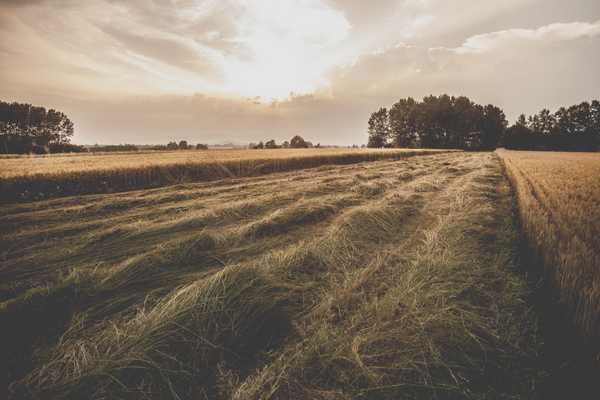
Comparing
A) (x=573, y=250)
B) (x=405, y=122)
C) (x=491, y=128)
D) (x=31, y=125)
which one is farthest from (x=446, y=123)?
(x=31, y=125)

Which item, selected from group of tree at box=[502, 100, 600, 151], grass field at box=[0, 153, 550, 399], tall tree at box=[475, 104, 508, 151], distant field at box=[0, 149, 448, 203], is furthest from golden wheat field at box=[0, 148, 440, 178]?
group of tree at box=[502, 100, 600, 151]

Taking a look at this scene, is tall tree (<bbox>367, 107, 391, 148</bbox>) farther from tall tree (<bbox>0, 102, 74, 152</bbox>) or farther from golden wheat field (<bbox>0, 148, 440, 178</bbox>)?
tall tree (<bbox>0, 102, 74, 152</bbox>)

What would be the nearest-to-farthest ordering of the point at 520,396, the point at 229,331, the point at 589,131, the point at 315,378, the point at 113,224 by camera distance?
the point at 520,396 → the point at 315,378 → the point at 229,331 → the point at 113,224 → the point at 589,131

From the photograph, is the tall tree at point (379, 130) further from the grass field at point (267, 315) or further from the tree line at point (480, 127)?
the grass field at point (267, 315)

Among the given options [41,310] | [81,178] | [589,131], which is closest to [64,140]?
[81,178]

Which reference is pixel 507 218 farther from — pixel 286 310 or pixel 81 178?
pixel 81 178

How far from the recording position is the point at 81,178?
7.18 m

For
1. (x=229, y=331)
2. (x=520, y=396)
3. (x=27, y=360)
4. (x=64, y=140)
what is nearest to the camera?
(x=520, y=396)

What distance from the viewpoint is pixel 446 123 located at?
2089 inches

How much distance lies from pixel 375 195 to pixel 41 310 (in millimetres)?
6158

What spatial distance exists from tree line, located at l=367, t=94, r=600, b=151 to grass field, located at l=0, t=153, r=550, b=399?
61.4 meters

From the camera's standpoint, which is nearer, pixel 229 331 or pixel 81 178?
pixel 229 331

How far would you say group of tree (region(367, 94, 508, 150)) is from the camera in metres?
52.4

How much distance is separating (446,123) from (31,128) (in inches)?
3852
